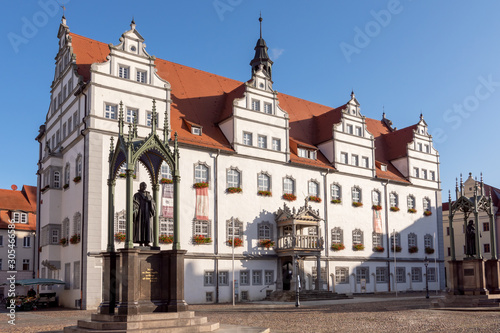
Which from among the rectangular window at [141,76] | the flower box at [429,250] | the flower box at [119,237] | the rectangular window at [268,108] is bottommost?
the flower box at [429,250]

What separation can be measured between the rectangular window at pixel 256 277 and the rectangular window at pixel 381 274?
1233 cm

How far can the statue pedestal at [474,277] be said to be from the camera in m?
24.8

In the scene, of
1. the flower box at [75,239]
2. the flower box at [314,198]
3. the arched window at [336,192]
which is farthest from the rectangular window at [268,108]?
the flower box at [75,239]

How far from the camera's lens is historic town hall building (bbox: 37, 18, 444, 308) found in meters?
31.5

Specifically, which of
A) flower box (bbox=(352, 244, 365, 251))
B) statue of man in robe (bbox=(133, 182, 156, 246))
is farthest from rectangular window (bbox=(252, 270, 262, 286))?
statue of man in robe (bbox=(133, 182, 156, 246))

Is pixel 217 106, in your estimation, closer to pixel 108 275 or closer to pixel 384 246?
pixel 384 246

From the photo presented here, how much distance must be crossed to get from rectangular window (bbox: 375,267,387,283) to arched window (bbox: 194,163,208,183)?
1803 cm

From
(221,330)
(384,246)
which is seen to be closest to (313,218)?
(384,246)

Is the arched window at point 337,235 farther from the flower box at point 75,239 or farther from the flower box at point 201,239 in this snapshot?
the flower box at point 75,239

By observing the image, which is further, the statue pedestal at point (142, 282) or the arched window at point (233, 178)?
the arched window at point (233, 178)

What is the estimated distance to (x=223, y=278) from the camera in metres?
35.1

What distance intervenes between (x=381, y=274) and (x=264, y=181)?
1419 centimetres

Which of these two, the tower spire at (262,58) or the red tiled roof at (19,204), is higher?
the tower spire at (262,58)

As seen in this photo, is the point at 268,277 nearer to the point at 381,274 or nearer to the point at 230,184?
the point at 230,184
